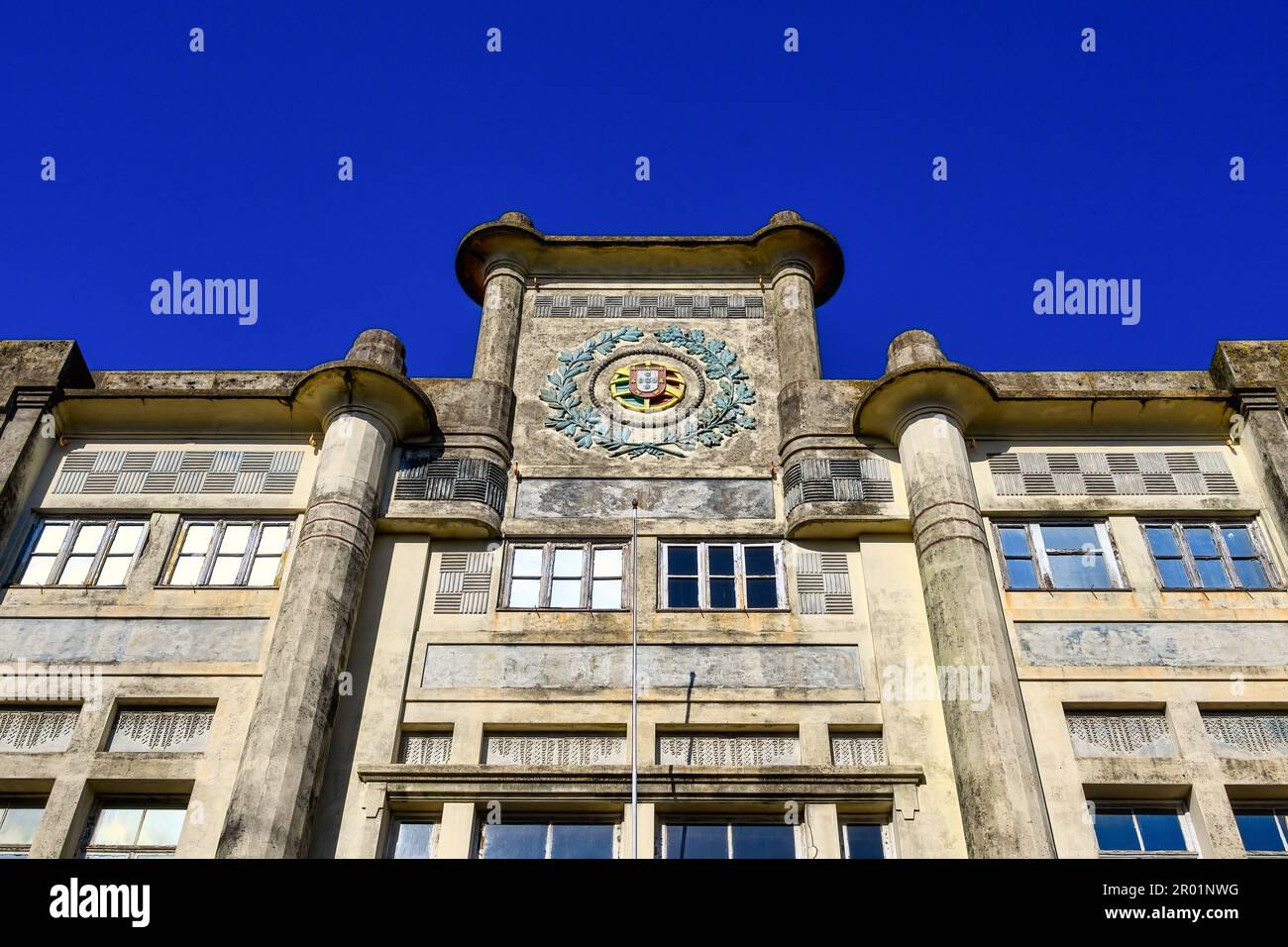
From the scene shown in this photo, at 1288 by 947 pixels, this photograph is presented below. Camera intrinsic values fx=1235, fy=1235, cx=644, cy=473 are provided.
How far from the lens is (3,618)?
50.6 feet

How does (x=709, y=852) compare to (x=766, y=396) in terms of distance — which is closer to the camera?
(x=709, y=852)

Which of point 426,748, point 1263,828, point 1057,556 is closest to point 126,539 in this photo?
point 426,748

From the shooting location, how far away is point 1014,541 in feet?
53.8

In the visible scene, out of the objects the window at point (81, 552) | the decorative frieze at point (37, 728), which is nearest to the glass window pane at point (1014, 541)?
the window at point (81, 552)

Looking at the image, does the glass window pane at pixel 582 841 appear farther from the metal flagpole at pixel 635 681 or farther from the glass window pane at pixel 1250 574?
the glass window pane at pixel 1250 574

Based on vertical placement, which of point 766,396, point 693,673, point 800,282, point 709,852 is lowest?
point 709,852

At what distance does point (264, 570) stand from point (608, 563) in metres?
4.50

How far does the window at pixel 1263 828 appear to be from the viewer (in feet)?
44.1

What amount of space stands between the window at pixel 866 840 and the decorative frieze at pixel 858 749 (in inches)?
28.3

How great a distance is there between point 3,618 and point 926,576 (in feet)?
37.9

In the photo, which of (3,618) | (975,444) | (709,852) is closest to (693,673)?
(709,852)

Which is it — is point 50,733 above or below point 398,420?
below
